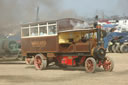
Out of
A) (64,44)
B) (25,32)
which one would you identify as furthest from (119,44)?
(64,44)

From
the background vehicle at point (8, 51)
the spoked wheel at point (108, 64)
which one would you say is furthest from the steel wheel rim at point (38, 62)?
the background vehicle at point (8, 51)

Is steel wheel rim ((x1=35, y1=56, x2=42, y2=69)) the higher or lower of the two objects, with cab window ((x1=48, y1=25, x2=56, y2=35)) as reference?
lower

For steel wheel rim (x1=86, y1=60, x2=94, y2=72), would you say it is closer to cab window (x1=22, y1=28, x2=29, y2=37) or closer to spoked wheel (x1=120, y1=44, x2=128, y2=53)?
cab window (x1=22, y1=28, x2=29, y2=37)

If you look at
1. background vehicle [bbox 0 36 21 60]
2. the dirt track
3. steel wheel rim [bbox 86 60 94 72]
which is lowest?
the dirt track

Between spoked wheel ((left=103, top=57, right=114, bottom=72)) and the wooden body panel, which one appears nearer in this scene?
spoked wheel ((left=103, top=57, right=114, bottom=72))

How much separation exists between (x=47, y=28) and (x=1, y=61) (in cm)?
677

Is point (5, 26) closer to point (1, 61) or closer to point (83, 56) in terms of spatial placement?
point (1, 61)

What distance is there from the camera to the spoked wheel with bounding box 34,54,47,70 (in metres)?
13.0

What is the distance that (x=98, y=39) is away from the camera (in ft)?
38.0

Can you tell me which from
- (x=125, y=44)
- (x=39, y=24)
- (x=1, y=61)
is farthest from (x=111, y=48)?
(x=39, y=24)

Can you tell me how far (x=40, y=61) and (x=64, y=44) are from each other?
1.64 meters

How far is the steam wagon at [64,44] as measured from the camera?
11.5 meters

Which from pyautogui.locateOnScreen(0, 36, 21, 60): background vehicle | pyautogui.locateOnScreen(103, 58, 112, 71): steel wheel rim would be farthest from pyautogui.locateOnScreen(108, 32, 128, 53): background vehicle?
pyautogui.locateOnScreen(103, 58, 112, 71): steel wheel rim

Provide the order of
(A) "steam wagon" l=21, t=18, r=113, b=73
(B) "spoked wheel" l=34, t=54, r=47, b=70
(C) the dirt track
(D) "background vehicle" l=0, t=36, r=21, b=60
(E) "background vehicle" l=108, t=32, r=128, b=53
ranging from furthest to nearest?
1. (E) "background vehicle" l=108, t=32, r=128, b=53
2. (D) "background vehicle" l=0, t=36, r=21, b=60
3. (B) "spoked wheel" l=34, t=54, r=47, b=70
4. (A) "steam wagon" l=21, t=18, r=113, b=73
5. (C) the dirt track
